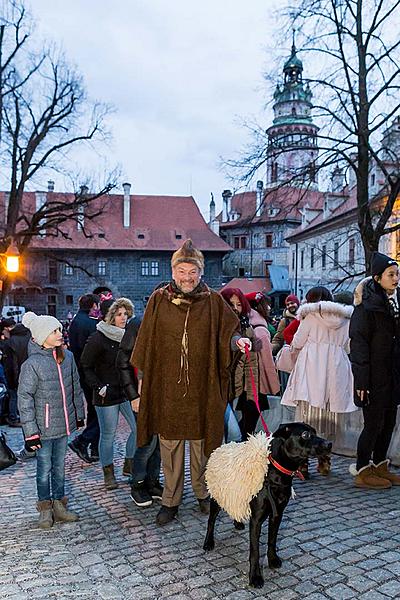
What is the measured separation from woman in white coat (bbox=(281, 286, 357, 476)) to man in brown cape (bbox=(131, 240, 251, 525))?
1.71 metres

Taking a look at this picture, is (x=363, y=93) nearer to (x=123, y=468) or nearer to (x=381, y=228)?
(x=381, y=228)

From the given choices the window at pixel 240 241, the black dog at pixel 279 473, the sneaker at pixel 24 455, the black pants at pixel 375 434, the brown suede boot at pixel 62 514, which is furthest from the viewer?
the window at pixel 240 241

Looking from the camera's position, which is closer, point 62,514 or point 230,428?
point 62,514

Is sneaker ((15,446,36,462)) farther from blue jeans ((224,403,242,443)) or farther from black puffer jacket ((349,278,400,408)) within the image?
black puffer jacket ((349,278,400,408))

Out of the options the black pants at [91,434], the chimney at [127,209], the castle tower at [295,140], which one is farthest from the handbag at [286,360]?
the chimney at [127,209]

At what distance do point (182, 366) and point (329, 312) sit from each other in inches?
81.9

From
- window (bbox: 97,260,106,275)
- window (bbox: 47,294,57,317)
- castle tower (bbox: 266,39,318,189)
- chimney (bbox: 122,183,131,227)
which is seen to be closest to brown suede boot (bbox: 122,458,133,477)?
castle tower (bbox: 266,39,318,189)

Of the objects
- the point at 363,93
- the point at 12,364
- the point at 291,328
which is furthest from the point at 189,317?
the point at 363,93

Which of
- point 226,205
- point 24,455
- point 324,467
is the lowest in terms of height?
point 24,455

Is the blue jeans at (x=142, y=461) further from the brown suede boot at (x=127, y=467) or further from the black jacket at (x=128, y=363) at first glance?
the brown suede boot at (x=127, y=467)

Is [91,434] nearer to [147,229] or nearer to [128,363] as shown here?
[128,363]

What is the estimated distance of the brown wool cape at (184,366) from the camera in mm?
4520

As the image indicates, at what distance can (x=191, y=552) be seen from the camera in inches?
157

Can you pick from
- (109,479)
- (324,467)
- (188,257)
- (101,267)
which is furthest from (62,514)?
(101,267)
